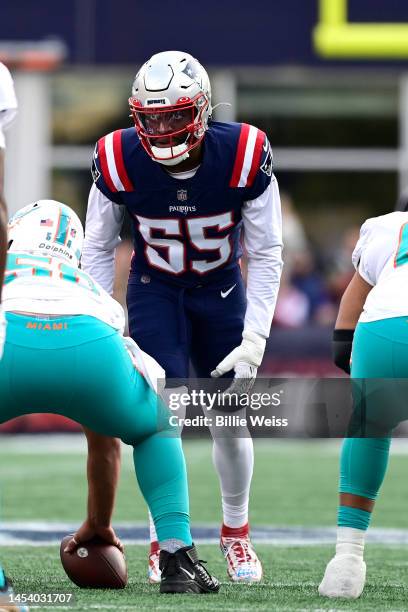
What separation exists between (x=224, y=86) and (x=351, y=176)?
5.73ft

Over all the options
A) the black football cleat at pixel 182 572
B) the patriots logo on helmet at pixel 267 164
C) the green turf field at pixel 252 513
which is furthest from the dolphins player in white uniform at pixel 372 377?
the patriots logo on helmet at pixel 267 164

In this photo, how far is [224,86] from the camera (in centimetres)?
1505

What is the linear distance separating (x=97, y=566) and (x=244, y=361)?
2.81 feet

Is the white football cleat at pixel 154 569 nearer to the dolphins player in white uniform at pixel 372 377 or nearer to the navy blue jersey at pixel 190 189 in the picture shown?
the dolphins player in white uniform at pixel 372 377

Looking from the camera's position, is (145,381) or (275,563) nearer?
(145,381)

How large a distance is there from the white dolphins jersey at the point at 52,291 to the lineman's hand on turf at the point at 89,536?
2.52 ft

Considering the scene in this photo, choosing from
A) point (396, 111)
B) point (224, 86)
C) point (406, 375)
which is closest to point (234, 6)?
point (224, 86)

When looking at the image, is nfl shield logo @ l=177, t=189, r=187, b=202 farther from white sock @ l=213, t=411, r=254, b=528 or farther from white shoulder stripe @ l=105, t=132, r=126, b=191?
white sock @ l=213, t=411, r=254, b=528

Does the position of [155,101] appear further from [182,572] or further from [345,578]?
[345,578]

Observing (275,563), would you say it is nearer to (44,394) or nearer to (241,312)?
(241,312)

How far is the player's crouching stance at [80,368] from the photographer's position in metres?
3.79

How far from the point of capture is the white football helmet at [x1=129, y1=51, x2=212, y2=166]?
4.59 m

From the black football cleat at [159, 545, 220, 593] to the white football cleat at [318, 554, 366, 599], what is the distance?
1.23 ft

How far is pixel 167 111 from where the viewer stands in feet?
15.1
